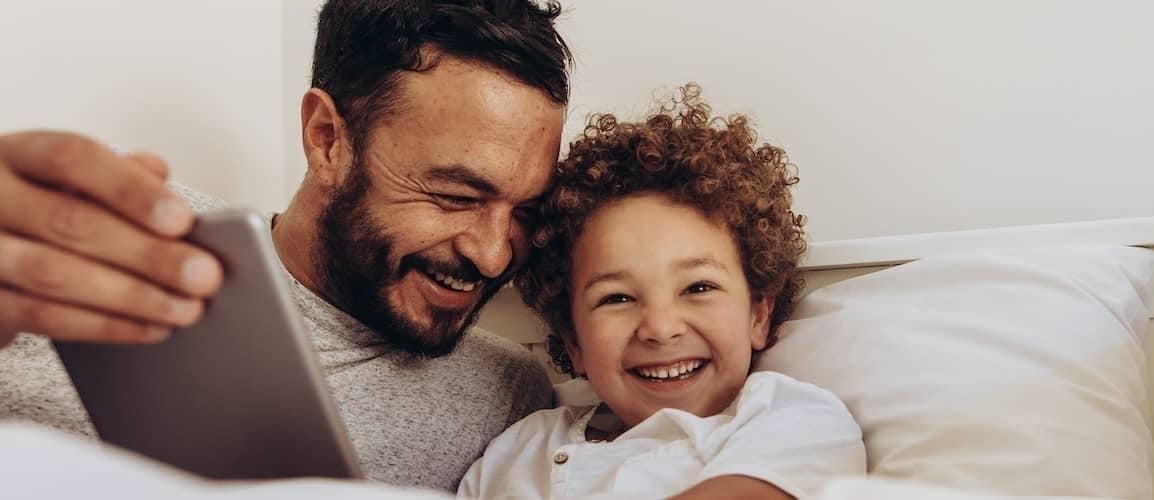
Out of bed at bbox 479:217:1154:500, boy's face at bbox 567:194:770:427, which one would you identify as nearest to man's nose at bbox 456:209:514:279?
boy's face at bbox 567:194:770:427

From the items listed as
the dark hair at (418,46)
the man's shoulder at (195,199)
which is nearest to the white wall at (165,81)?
the man's shoulder at (195,199)

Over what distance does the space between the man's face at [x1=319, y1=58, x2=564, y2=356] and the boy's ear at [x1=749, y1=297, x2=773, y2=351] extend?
302mm

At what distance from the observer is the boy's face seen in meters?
1.03

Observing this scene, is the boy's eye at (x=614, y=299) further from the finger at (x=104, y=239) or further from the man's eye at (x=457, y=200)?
the finger at (x=104, y=239)

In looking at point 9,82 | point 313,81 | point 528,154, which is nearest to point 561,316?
point 528,154

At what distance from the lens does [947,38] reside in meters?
1.24

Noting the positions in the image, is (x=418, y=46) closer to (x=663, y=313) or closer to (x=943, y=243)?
(x=663, y=313)

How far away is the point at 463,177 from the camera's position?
1.09 meters

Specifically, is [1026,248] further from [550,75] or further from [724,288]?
[550,75]

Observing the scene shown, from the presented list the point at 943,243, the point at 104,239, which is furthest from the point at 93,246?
the point at 943,243

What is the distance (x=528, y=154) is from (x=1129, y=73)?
2.43 ft

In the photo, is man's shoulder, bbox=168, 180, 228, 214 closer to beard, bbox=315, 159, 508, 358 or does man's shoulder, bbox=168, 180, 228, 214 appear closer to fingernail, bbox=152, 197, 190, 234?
beard, bbox=315, 159, 508, 358

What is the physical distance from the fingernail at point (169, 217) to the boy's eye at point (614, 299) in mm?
626

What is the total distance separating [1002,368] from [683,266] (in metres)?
0.34
